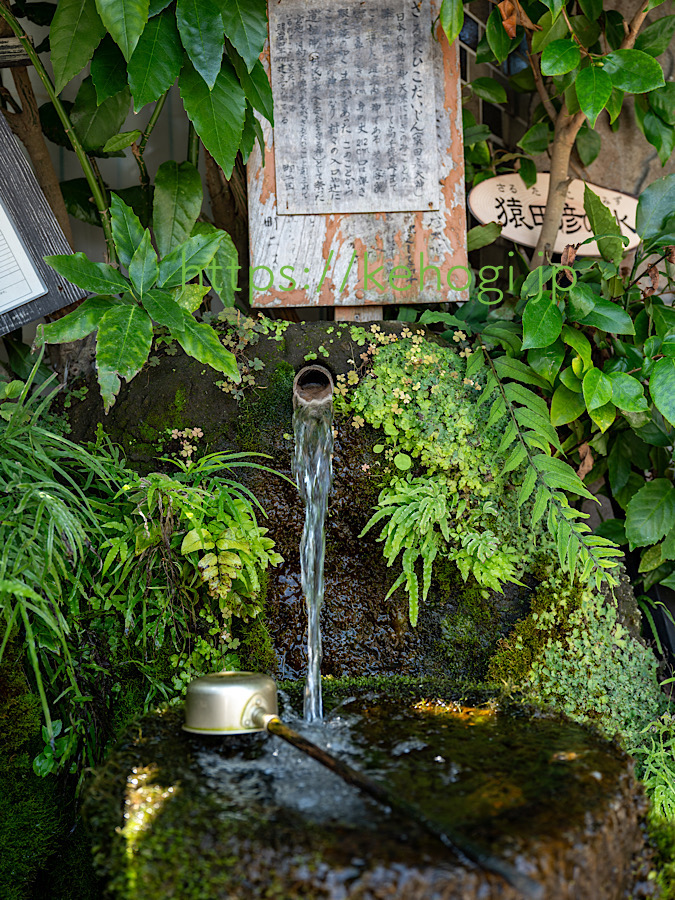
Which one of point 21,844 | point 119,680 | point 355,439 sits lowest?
point 21,844

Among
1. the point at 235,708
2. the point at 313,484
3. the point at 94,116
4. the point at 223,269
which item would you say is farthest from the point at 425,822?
the point at 94,116

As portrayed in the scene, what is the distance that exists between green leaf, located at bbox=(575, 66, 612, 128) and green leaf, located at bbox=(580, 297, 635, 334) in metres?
0.85

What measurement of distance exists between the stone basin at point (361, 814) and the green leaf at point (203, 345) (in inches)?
52.1

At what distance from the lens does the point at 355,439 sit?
324 centimetres

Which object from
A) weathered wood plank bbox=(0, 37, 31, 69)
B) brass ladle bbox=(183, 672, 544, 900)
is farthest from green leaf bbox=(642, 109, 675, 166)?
brass ladle bbox=(183, 672, 544, 900)

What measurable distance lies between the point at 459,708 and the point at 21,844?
160cm

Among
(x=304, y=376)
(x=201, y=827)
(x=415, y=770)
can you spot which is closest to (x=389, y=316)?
(x=304, y=376)

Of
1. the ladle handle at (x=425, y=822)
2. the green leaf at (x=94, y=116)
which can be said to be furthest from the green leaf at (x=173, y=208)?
the ladle handle at (x=425, y=822)

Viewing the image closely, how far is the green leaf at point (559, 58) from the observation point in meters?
3.37

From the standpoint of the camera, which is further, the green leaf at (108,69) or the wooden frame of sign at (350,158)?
the wooden frame of sign at (350,158)

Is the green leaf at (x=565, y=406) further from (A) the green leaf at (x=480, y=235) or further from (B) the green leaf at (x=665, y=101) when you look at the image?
(B) the green leaf at (x=665, y=101)

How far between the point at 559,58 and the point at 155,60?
1.85 metres

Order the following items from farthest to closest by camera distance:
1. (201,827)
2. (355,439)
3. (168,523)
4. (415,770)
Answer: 1. (355,439)
2. (168,523)
3. (415,770)
4. (201,827)

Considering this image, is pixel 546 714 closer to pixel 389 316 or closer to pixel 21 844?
pixel 21 844
